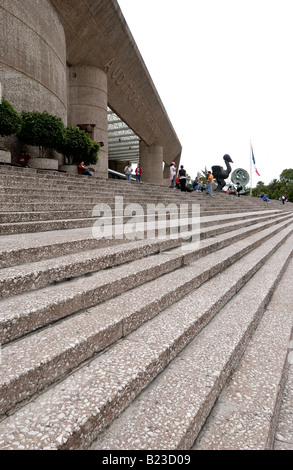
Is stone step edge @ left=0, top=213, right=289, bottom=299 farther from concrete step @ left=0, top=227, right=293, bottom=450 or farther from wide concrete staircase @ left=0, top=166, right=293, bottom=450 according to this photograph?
concrete step @ left=0, top=227, right=293, bottom=450

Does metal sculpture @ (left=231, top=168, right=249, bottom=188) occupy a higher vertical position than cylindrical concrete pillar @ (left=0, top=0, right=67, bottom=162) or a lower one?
lower

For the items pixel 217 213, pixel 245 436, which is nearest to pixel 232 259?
pixel 245 436

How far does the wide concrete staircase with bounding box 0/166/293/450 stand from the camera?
128cm

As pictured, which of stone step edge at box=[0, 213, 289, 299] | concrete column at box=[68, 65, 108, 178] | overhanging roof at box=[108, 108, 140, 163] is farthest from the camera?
overhanging roof at box=[108, 108, 140, 163]

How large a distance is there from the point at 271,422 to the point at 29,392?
4.36 ft

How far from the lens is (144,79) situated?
69.6ft

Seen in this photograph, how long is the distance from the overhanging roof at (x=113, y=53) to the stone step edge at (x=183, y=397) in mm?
15538

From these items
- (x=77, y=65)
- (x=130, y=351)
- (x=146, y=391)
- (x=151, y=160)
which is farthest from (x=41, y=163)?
(x=151, y=160)

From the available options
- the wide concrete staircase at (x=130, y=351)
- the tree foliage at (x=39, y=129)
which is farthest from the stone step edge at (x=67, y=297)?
the tree foliage at (x=39, y=129)

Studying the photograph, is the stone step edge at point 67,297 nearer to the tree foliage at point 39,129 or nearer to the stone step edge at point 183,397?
the stone step edge at point 183,397

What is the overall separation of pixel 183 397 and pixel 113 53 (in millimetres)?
19492

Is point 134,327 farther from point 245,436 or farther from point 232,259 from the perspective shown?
point 232,259

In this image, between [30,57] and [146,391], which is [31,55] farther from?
[146,391]

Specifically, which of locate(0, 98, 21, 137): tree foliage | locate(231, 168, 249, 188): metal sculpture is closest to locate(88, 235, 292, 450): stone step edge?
locate(0, 98, 21, 137): tree foliage
